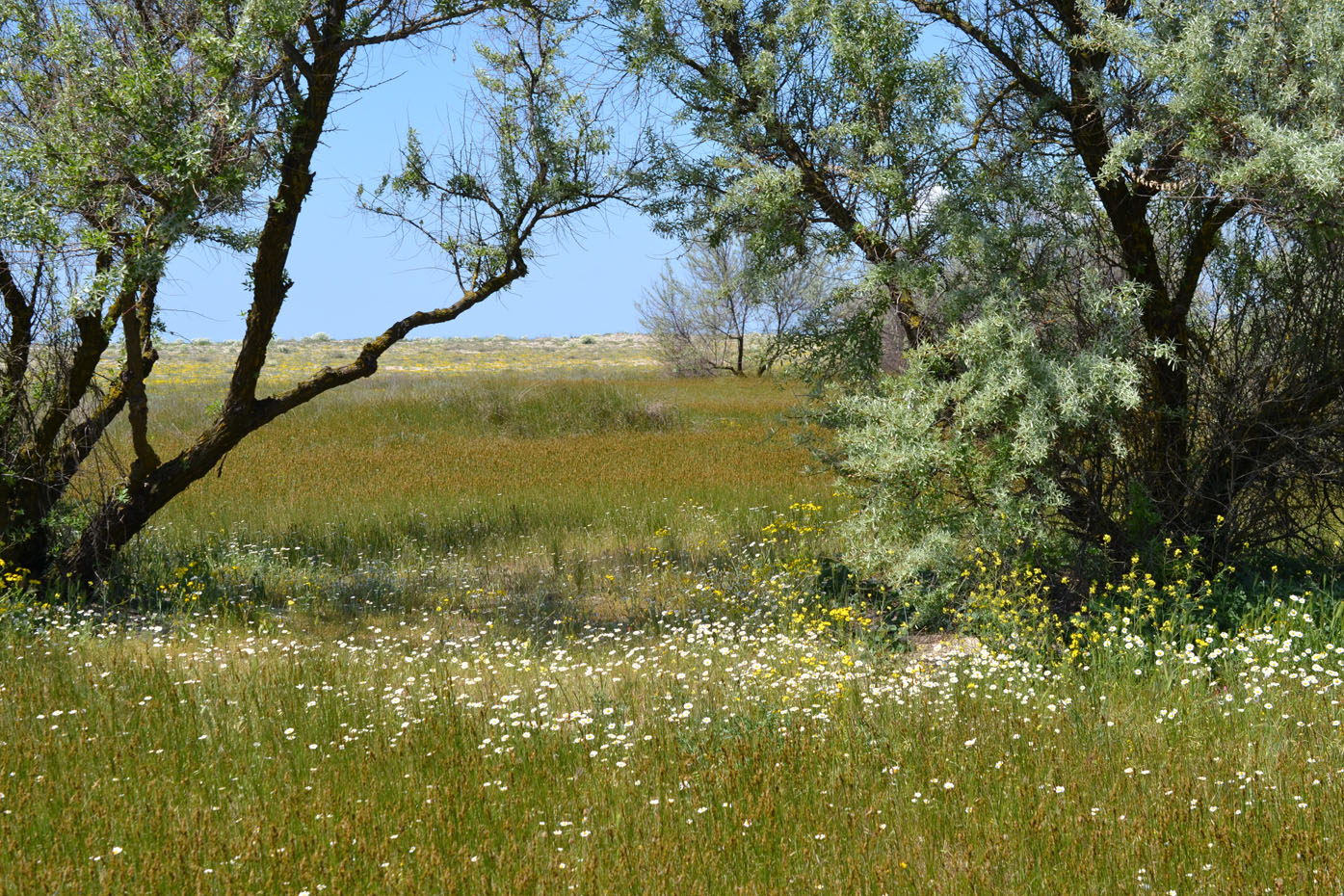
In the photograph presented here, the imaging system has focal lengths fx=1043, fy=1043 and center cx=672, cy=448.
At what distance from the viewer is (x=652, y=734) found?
520 centimetres

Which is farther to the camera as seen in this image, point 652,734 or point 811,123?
point 811,123

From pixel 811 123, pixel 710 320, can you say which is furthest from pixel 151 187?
pixel 710 320

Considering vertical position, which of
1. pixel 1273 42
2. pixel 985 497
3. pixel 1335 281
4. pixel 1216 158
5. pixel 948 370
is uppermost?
pixel 1273 42

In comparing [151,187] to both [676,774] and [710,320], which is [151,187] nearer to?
[676,774]

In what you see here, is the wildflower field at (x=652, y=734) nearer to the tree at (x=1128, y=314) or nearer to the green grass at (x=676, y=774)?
the green grass at (x=676, y=774)

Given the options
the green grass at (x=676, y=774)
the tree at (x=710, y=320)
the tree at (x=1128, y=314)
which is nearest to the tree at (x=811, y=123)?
the tree at (x=1128, y=314)

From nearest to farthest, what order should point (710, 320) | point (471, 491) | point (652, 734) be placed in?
point (652, 734) < point (471, 491) < point (710, 320)

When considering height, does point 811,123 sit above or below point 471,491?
above

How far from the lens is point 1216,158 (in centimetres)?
736

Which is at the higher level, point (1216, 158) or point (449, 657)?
point (1216, 158)

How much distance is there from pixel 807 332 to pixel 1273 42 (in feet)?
13.7

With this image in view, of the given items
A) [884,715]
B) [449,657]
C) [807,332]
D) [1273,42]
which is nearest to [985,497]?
[807,332]

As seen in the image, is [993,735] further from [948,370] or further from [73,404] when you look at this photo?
[73,404]

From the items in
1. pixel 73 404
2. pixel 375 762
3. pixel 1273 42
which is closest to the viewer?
pixel 375 762
